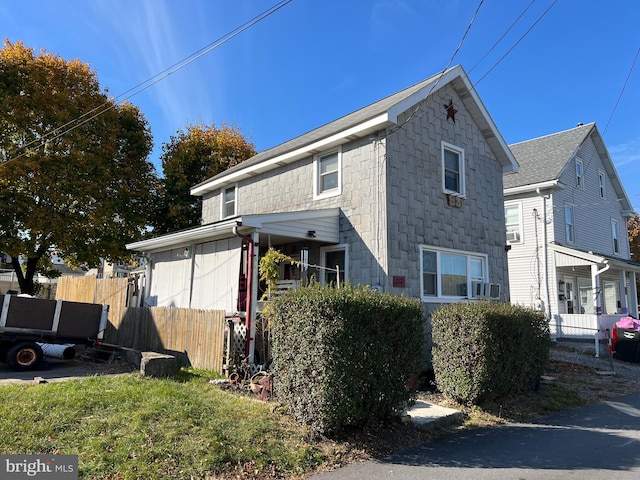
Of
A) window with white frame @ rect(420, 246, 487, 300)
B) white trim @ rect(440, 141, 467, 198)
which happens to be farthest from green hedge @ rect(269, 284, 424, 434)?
white trim @ rect(440, 141, 467, 198)

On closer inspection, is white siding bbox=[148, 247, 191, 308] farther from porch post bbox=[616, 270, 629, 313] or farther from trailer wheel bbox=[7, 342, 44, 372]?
porch post bbox=[616, 270, 629, 313]

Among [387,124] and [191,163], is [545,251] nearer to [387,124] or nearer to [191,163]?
[387,124]

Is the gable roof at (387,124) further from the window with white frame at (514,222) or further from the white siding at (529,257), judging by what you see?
the window with white frame at (514,222)

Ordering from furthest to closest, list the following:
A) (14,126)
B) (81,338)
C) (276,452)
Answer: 1. (14,126)
2. (81,338)
3. (276,452)

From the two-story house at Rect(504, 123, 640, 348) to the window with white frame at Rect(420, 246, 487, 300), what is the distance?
6.28 m

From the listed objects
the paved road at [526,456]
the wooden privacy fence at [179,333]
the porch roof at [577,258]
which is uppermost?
the porch roof at [577,258]

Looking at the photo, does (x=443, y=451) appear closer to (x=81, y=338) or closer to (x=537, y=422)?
(x=537, y=422)

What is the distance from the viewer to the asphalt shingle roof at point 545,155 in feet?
65.8

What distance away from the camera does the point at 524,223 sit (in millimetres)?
20062

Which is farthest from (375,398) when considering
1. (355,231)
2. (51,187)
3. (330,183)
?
(51,187)

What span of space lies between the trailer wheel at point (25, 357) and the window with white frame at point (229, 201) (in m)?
7.25

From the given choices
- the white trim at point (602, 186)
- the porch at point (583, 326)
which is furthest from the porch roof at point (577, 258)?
the white trim at point (602, 186)

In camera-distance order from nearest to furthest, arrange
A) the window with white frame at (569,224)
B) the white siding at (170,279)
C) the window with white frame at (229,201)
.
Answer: the white siding at (170,279) → the window with white frame at (229,201) → the window with white frame at (569,224)

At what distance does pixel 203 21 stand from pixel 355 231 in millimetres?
6075
